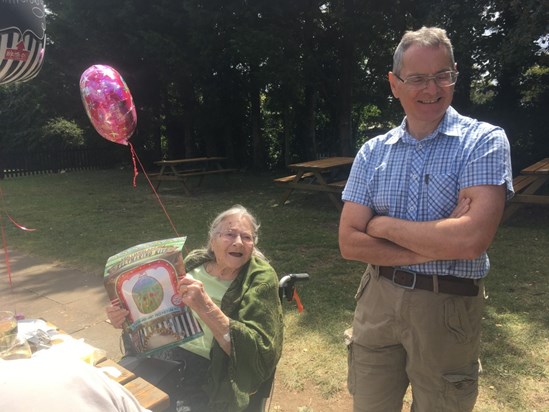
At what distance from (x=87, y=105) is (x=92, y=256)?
1991 millimetres

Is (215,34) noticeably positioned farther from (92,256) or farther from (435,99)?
(435,99)

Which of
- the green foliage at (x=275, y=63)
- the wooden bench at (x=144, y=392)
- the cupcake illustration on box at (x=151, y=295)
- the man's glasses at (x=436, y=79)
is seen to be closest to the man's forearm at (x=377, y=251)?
the man's glasses at (x=436, y=79)

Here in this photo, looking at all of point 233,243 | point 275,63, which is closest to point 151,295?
point 233,243

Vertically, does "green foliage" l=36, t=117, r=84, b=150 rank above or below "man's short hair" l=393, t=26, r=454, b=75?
above

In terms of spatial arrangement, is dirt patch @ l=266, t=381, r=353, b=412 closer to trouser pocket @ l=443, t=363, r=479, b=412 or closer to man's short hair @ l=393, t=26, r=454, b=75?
trouser pocket @ l=443, t=363, r=479, b=412

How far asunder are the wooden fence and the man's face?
1698 centimetres

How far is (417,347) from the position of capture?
1572mm

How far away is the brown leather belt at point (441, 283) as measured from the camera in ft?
5.02

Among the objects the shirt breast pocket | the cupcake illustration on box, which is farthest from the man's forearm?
the cupcake illustration on box

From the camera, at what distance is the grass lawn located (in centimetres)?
286

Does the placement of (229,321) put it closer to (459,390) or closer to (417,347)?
(417,347)

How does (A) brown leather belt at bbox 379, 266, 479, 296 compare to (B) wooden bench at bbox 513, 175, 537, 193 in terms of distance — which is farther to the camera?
(B) wooden bench at bbox 513, 175, 537, 193

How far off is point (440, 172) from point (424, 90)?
0.30 metres

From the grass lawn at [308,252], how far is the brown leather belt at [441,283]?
4.55 feet
